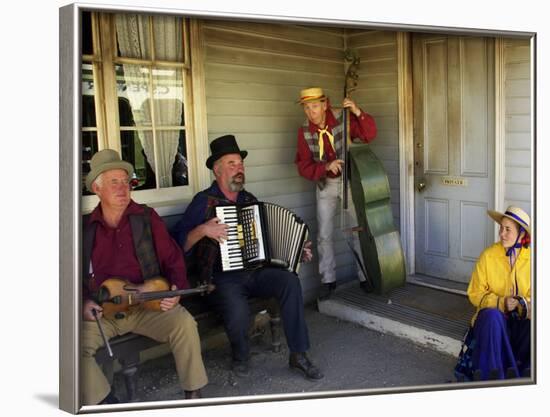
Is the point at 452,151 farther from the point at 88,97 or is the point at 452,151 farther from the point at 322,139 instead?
the point at 88,97

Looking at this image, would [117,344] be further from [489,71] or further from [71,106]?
[489,71]

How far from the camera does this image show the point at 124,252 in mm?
3062

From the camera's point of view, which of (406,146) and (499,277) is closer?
(499,277)

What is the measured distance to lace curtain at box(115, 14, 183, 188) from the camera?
3373 millimetres

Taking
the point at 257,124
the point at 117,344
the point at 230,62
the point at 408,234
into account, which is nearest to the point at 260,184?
the point at 257,124

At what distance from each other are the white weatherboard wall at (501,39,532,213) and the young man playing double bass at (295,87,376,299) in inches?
33.4

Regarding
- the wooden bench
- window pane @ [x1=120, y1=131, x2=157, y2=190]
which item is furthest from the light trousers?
window pane @ [x1=120, y1=131, x2=157, y2=190]

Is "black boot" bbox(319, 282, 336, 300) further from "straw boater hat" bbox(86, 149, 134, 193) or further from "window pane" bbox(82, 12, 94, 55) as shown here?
"window pane" bbox(82, 12, 94, 55)

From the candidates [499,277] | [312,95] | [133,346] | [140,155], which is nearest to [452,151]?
[312,95]

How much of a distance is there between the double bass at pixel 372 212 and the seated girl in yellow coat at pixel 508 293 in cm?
87

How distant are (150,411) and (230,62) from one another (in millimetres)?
2075

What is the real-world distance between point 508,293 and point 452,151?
1.32 m

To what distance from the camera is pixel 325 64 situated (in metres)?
4.57

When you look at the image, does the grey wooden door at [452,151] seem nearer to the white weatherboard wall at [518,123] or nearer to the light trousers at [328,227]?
the white weatherboard wall at [518,123]
